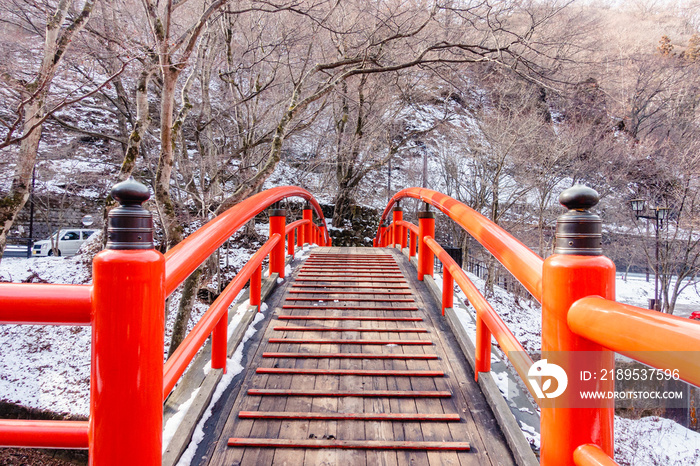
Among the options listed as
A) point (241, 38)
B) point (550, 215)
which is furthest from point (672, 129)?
point (241, 38)

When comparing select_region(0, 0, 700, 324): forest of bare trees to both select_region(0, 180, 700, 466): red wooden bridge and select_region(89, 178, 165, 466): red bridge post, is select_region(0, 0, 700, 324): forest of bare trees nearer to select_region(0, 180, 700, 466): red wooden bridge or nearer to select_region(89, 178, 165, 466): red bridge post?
select_region(0, 180, 700, 466): red wooden bridge

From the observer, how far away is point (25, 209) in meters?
15.0

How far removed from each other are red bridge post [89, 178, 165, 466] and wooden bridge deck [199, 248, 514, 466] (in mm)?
860

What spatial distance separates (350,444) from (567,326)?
47.7 inches

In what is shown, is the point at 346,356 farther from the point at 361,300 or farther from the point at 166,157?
the point at 166,157

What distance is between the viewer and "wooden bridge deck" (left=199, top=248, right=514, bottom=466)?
5.23 ft

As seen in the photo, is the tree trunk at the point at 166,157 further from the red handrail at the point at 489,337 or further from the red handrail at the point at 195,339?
the red handrail at the point at 489,337

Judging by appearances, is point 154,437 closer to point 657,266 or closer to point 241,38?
point 241,38

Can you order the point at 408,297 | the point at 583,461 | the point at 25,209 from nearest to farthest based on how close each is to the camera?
the point at 583,461, the point at 408,297, the point at 25,209

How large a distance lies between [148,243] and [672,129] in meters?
23.3

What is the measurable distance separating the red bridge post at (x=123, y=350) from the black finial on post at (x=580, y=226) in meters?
1.08

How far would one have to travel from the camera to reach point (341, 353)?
2.38m

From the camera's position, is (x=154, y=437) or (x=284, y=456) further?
(x=284, y=456)

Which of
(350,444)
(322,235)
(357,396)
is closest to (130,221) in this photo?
(350,444)
